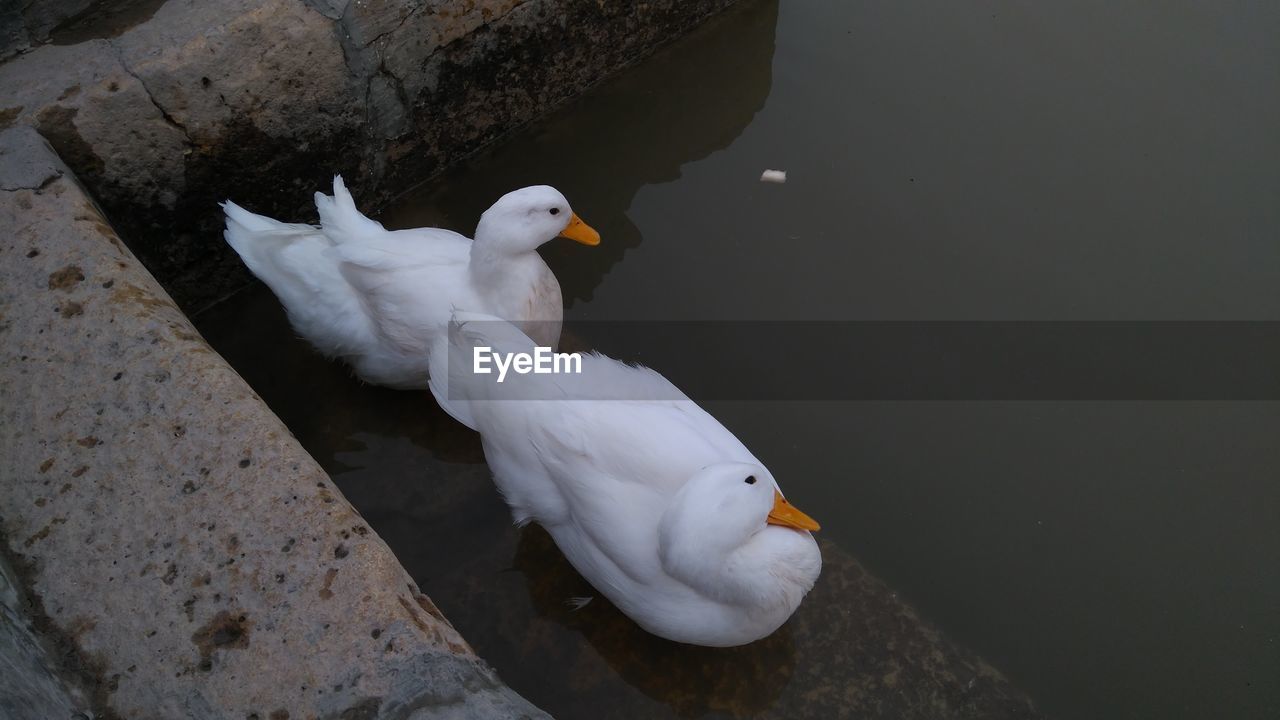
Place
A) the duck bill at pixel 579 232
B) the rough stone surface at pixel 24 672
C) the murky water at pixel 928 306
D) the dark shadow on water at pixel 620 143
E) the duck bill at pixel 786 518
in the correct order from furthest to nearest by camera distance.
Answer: the dark shadow on water at pixel 620 143 → the duck bill at pixel 579 232 → the murky water at pixel 928 306 → the duck bill at pixel 786 518 → the rough stone surface at pixel 24 672

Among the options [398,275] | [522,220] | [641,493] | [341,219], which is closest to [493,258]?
[522,220]

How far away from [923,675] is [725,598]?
2.06ft

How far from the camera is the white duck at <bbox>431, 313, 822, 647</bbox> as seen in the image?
6.68 ft

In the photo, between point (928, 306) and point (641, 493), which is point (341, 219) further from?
point (928, 306)

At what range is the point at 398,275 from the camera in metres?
2.60

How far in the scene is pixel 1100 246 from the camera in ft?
→ 10.6

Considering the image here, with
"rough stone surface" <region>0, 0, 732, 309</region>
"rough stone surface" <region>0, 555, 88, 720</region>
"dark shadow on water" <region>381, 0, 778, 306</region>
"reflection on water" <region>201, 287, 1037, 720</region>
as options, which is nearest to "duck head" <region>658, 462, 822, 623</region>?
"reflection on water" <region>201, 287, 1037, 720</region>

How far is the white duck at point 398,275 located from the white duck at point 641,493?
234 mm

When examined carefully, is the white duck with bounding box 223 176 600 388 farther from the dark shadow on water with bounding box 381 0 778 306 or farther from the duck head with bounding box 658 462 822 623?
the duck head with bounding box 658 462 822 623

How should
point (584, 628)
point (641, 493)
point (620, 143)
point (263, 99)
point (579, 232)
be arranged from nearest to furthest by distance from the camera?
1. point (641, 493)
2. point (584, 628)
3. point (263, 99)
4. point (579, 232)
5. point (620, 143)

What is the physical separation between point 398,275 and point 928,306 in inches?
68.4

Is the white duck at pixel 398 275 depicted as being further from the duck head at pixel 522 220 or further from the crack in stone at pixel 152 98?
the crack in stone at pixel 152 98

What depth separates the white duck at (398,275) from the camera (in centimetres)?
258

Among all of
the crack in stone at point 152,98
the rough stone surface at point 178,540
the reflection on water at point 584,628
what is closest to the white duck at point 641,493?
the reflection on water at point 584,628
